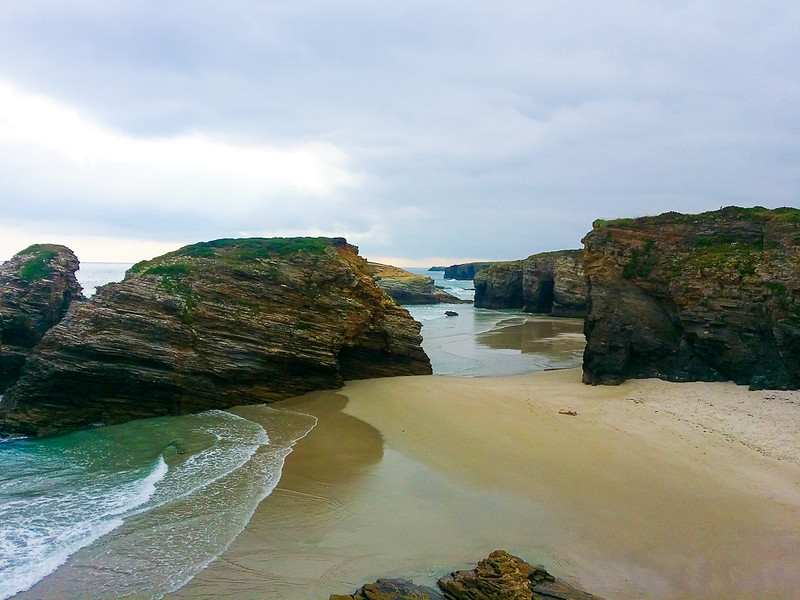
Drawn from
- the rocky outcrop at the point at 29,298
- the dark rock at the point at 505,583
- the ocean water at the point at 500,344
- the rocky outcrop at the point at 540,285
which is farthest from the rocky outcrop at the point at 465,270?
the dark rock at the point at 505,583

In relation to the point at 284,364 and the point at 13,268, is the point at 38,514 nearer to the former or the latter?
the point at 284,364

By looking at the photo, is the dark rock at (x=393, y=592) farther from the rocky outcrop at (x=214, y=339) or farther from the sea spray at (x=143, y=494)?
the rocky outcrop at (x=214, y=339)

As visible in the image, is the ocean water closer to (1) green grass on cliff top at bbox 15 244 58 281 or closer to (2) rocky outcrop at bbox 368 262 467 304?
(1) green grass on cliff top at bbox 15 244 58 281

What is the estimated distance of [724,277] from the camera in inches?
658

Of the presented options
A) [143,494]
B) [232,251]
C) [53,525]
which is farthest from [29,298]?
[53,525]

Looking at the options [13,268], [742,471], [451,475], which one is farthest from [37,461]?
[742,471]

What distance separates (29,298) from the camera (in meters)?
21.0

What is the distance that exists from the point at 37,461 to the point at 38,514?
375 cm

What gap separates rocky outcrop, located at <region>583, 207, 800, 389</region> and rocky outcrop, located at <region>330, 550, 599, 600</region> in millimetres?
12360

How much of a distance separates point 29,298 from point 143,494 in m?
15.3

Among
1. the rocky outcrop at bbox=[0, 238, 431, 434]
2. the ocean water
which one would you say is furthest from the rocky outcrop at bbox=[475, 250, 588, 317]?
the rocky outcrop at bbox=[0, 238, 431, 434]

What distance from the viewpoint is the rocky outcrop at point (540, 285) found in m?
52.3

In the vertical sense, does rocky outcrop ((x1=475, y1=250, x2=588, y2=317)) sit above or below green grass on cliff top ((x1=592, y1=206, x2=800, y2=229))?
below

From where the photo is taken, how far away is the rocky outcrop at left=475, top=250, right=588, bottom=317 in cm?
5228
